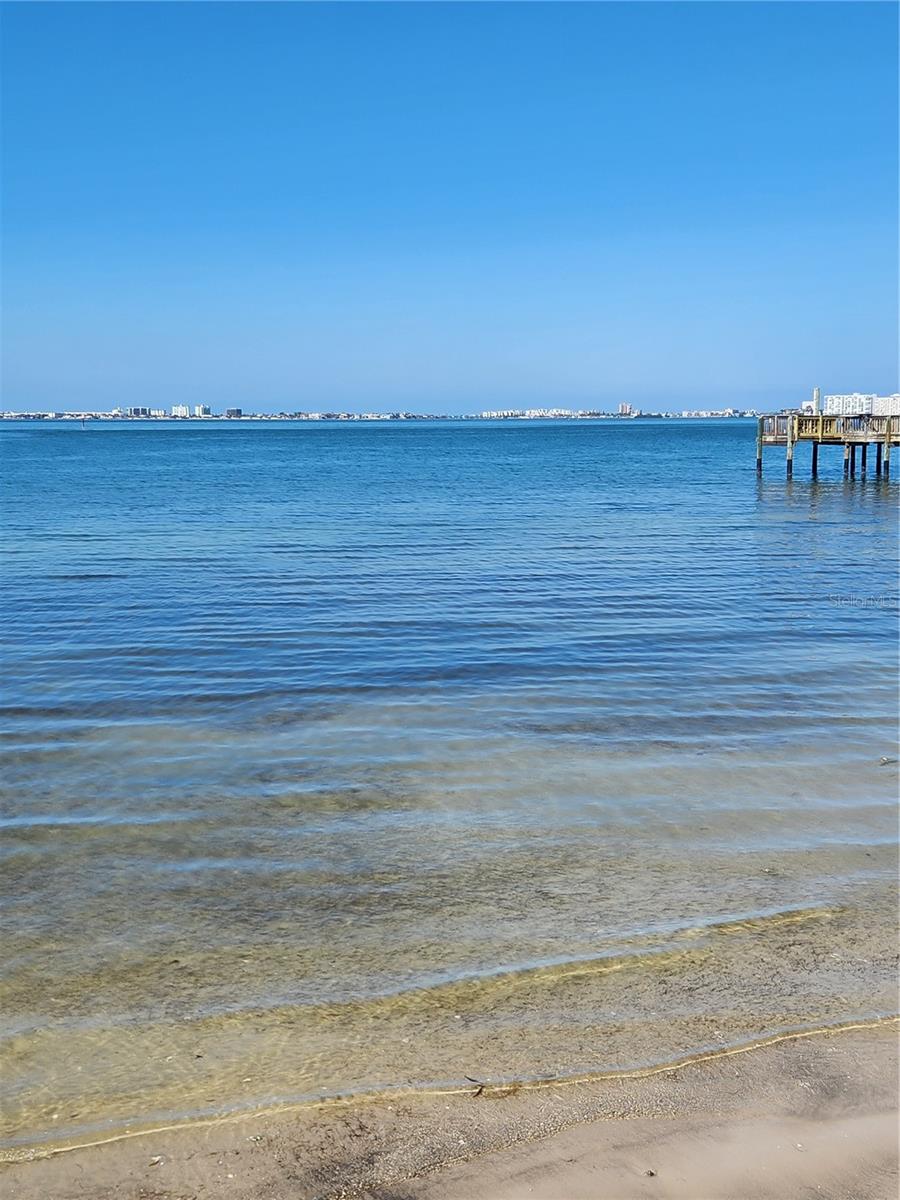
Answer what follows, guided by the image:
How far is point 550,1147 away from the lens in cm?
458

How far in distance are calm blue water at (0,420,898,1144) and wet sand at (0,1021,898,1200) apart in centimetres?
27

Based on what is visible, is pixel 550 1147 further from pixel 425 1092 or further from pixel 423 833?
pixel 423 833

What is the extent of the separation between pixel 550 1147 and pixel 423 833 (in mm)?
4174

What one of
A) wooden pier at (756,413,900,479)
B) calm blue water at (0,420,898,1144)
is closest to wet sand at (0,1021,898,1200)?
calm blue water at (0,420,898,1144)

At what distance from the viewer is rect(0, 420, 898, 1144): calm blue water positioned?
570 cm

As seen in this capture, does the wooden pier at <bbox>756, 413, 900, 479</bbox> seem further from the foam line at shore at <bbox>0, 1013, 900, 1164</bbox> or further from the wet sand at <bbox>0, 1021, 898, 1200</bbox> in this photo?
the wet sand at <bbox>0, 1021, 898, 1200</bbox>

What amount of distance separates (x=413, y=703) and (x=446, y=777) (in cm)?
263

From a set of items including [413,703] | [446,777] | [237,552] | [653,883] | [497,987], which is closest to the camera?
[497,987]

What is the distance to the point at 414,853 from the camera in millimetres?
8258

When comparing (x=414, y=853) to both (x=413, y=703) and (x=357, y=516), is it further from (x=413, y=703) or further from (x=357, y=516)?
(x=357, y=516)

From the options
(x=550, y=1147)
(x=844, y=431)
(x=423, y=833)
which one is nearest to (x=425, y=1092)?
(x=550, y=1147)

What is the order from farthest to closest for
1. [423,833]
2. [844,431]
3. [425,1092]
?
[844,431]
[423,833]
[425,1092]

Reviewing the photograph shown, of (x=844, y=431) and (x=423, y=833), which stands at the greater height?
(x=844, y=431)

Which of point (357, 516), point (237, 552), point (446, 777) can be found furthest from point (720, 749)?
point (357, 516)
